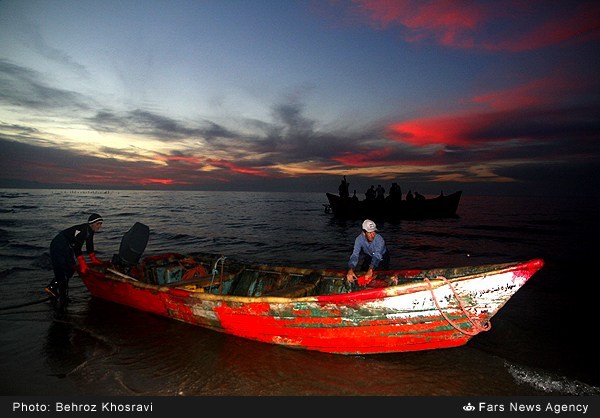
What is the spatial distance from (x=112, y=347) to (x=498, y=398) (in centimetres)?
669

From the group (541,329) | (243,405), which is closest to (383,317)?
(243,405)

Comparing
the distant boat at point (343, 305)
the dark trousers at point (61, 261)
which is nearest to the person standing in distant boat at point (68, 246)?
the dark trousers at point (61, 261)

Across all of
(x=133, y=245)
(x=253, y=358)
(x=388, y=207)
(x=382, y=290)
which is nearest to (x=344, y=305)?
(x=382, y=290)

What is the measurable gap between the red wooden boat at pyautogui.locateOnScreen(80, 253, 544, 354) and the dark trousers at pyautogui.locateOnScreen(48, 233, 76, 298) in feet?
2.43

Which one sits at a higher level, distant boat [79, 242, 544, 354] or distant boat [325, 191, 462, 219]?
distant boat [325, 191, 462, 219]

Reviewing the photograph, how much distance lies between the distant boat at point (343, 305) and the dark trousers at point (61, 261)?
0.64m

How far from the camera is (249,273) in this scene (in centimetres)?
712

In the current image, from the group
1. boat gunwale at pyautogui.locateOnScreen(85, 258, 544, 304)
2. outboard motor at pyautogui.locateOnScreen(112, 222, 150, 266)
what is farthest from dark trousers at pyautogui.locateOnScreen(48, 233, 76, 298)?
boat gunwale at pyautogui.locateOnScreen(85, 258, 544, 304)

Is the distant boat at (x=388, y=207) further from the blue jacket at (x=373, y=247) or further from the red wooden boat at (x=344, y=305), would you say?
Result: the red wooden boat at (x=344, y=305)

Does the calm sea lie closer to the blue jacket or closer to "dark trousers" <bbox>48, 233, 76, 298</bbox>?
"dark trousers" <bbox>48, 233, 76, 298</bbox>

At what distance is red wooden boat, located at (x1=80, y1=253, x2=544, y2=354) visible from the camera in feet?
12.6

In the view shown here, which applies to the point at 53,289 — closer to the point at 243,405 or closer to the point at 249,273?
the point at 249,273

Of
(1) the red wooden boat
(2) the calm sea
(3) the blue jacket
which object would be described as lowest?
(2) the calm sea

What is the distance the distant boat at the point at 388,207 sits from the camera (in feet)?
109
